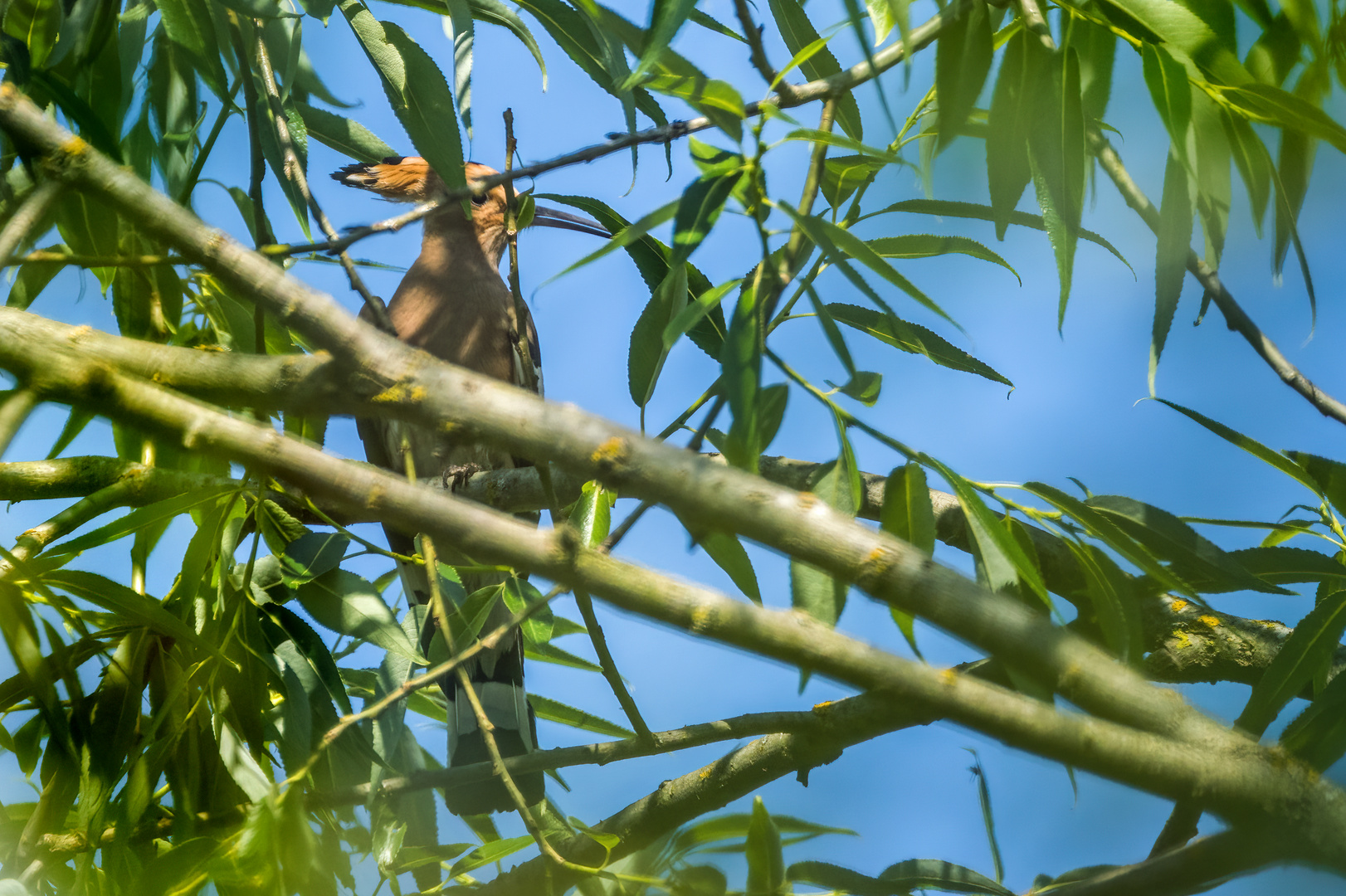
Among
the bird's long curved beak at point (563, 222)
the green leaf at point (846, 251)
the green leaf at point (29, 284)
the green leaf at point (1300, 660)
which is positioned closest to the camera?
the green leaf at point (846, 251)

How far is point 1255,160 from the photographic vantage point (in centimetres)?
87

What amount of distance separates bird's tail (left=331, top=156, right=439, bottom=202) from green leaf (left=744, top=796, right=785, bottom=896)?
7.84 ft

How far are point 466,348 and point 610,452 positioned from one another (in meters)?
2.06

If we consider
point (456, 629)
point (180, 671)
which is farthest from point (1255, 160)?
point (180, 671)

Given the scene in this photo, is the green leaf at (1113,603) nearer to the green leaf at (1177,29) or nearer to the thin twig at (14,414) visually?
the green leaf at (1177,29)

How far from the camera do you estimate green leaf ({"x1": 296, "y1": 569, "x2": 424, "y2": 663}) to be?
1.21 meters

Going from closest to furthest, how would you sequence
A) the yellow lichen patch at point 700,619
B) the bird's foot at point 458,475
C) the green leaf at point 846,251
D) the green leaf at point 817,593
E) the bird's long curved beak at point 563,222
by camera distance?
the yellow lichen patch at point 700,619
the green leaf at point 846,251
the green leaf at point 817,593
the bird's foot at point 458,475
the bird's long curved beak at point 563,222

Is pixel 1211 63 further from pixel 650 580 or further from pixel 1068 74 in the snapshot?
pixel 650 580

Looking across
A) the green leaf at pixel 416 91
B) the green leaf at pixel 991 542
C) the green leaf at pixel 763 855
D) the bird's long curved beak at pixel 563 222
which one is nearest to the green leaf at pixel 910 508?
the green leaf at pixel 991 542

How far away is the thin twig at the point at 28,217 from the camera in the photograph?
800mm

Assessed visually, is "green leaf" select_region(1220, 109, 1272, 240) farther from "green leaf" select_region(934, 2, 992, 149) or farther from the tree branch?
the tree branch

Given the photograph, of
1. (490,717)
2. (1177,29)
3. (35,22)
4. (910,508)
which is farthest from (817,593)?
(490,717)

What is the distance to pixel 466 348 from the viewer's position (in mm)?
2500

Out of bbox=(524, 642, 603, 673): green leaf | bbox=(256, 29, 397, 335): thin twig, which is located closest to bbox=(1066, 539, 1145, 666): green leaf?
bbox=(256, 29, 397, 335): thin twig
